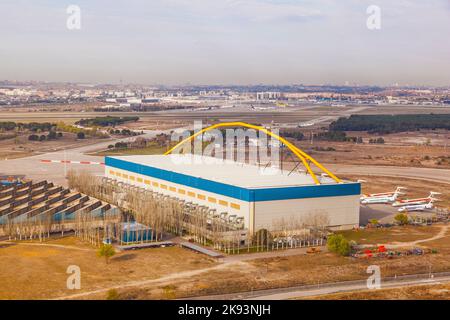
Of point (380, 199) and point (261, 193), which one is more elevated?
point (261, 193)

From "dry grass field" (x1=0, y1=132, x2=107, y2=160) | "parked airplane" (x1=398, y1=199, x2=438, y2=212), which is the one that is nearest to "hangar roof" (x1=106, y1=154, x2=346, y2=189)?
"parked airplane" (x1=398, y1=199, x2=438, y2=212)

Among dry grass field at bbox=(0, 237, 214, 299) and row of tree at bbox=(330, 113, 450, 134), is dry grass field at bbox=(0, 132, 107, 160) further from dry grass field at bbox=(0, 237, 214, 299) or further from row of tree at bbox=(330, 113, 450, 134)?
row of tree at bbox=(330, 113, 450, 134)

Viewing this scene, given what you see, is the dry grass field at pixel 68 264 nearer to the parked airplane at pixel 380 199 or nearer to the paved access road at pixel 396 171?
the parked airplane at pixel 380 199

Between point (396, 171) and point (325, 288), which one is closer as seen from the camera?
point (325, 288)

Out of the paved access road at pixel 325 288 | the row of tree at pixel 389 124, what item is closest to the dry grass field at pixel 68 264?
the paved access road at pixel 325 288

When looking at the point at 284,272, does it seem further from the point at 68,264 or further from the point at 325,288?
the point at 68,264

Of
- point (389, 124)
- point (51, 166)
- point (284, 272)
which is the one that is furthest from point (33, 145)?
point (389, 124)

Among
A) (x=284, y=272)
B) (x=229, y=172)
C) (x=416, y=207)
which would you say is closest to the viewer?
(x=284, y=272)
